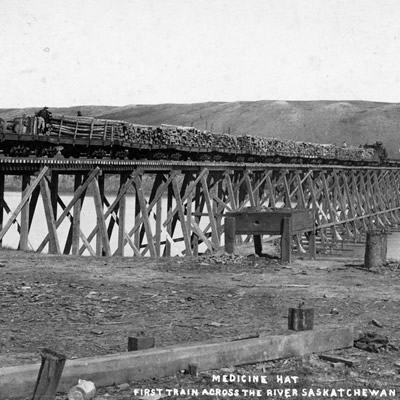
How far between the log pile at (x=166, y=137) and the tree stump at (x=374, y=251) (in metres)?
7.54

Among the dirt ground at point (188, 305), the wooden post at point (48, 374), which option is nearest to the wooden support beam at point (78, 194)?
the dirt ground at point (188, 305)

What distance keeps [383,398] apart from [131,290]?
4.64m

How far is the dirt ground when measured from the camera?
18.7ft

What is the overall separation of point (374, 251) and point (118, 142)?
7.99 metres

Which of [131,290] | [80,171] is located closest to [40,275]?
[131,290]

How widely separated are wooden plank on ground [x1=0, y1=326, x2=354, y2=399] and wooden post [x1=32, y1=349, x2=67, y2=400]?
387mm

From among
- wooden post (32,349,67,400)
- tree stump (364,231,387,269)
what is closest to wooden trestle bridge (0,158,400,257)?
tree stump (364,231,387,269)

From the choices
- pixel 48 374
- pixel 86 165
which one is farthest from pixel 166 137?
pixel 48 374

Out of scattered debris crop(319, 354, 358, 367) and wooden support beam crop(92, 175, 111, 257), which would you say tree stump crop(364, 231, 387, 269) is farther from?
scattered debris crop(319, 354, 358, 367)

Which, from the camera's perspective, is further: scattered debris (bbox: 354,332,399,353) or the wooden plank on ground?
scattered debris (bbox: 354,332,399,353)

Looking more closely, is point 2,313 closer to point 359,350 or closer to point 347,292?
point 359,350

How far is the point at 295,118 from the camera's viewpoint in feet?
447

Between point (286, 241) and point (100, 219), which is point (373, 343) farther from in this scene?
point (100, 219)

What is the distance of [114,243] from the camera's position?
35344 mm
